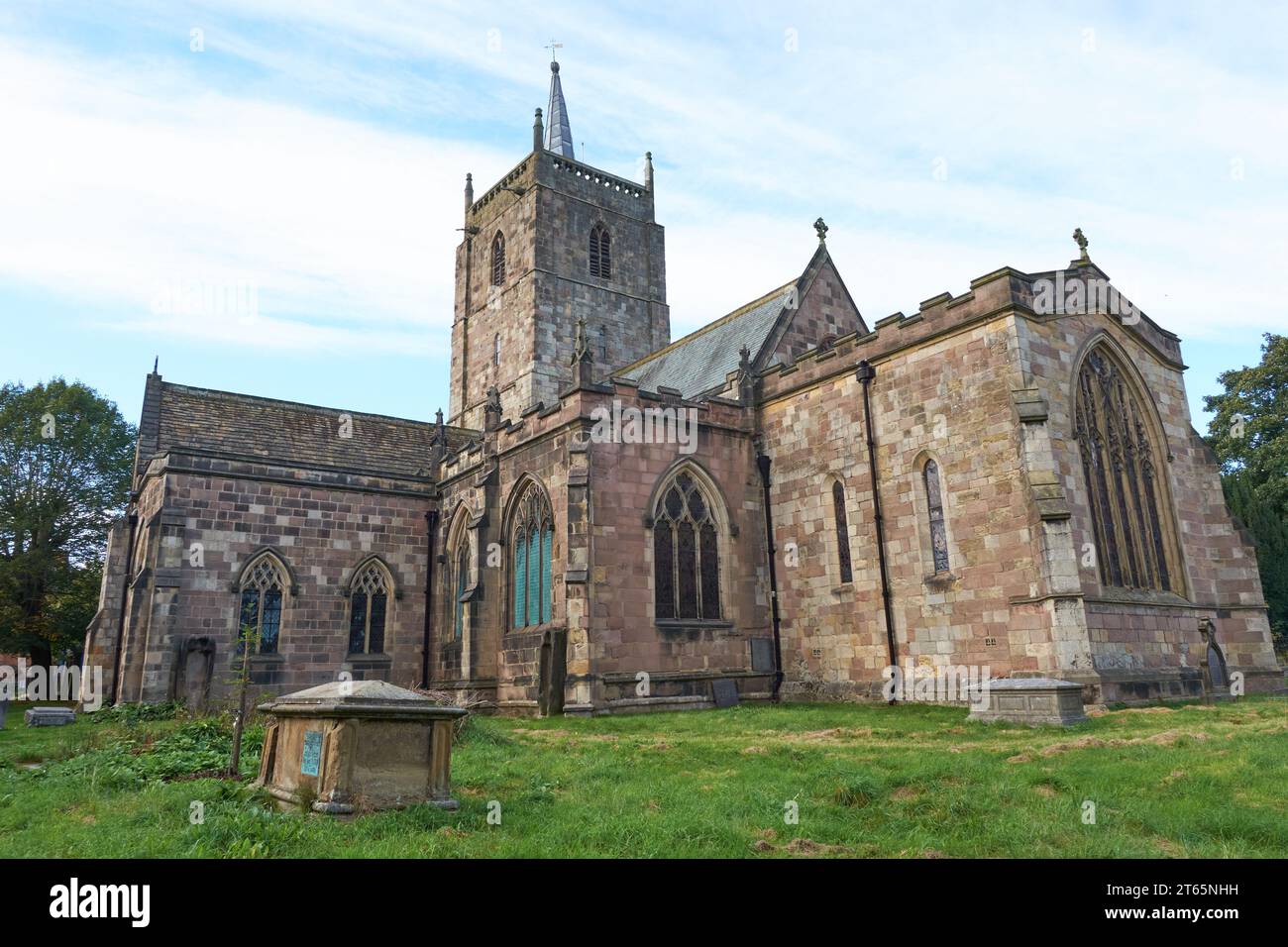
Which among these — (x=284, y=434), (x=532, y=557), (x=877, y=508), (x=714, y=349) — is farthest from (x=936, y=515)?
(x=284, y=434)

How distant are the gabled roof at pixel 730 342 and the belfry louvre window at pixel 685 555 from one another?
3.67 m

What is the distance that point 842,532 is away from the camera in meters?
20.9

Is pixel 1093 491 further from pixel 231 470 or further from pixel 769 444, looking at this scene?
pixel 231 470

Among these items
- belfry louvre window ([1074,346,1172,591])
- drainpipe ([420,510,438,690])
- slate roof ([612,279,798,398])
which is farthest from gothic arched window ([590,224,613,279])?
belfry louvre window ([1074,346,1172,591])

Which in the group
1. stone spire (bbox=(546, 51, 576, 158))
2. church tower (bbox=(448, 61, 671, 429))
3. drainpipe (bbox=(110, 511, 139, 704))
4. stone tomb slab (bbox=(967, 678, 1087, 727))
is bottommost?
stone tomb slab (bbox=(967, 678, 1087, 727))

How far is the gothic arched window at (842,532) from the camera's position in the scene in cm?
2062

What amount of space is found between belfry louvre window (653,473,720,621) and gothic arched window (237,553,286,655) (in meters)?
11.5

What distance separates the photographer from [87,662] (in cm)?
Answer: 2298

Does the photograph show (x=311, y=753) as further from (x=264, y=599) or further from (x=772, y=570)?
(x=264, y=599)

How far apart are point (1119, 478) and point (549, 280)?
85.5ft

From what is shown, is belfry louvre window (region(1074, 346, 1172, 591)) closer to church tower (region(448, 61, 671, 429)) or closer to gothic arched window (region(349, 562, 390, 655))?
gothic arched window (region(349, 562, 390, 655))

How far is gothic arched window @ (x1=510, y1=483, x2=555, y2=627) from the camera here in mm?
21547
